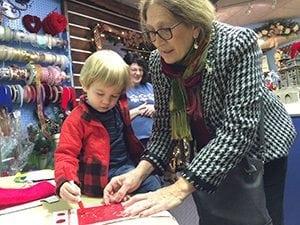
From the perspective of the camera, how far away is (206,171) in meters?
0.86

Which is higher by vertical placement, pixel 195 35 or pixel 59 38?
pixel 59 38

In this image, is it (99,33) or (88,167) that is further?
(99,33)

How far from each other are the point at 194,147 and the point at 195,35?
0.31 metres

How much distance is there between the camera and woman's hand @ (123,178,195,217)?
841 mm

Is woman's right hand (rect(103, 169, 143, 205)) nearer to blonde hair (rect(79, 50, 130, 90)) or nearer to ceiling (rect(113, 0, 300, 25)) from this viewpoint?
blonde hair (rect(79, 50, 130, 90))

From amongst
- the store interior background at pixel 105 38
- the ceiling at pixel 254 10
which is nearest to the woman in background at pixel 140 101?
the store interior background at pixel 105 38

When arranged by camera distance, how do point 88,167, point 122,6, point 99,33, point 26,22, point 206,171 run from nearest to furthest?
point 206,171 < point 88,167 < point 26,22 < point 99,33 < point 122,6

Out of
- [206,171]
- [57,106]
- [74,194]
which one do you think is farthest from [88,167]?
[57,106]

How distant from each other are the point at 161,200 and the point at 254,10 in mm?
5852

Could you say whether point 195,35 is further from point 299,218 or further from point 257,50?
point 299,218

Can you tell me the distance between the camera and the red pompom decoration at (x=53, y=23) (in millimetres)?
3098

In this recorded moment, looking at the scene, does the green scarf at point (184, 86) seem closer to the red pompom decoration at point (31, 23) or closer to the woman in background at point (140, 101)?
the woman in background at point (140, 101)

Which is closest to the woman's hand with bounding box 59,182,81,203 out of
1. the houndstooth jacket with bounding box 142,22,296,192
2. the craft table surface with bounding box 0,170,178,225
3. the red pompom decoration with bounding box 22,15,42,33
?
the craft table surface with bounding box 0,170,178,225

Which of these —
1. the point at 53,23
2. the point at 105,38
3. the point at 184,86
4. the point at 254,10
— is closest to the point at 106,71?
the point at 184,86
